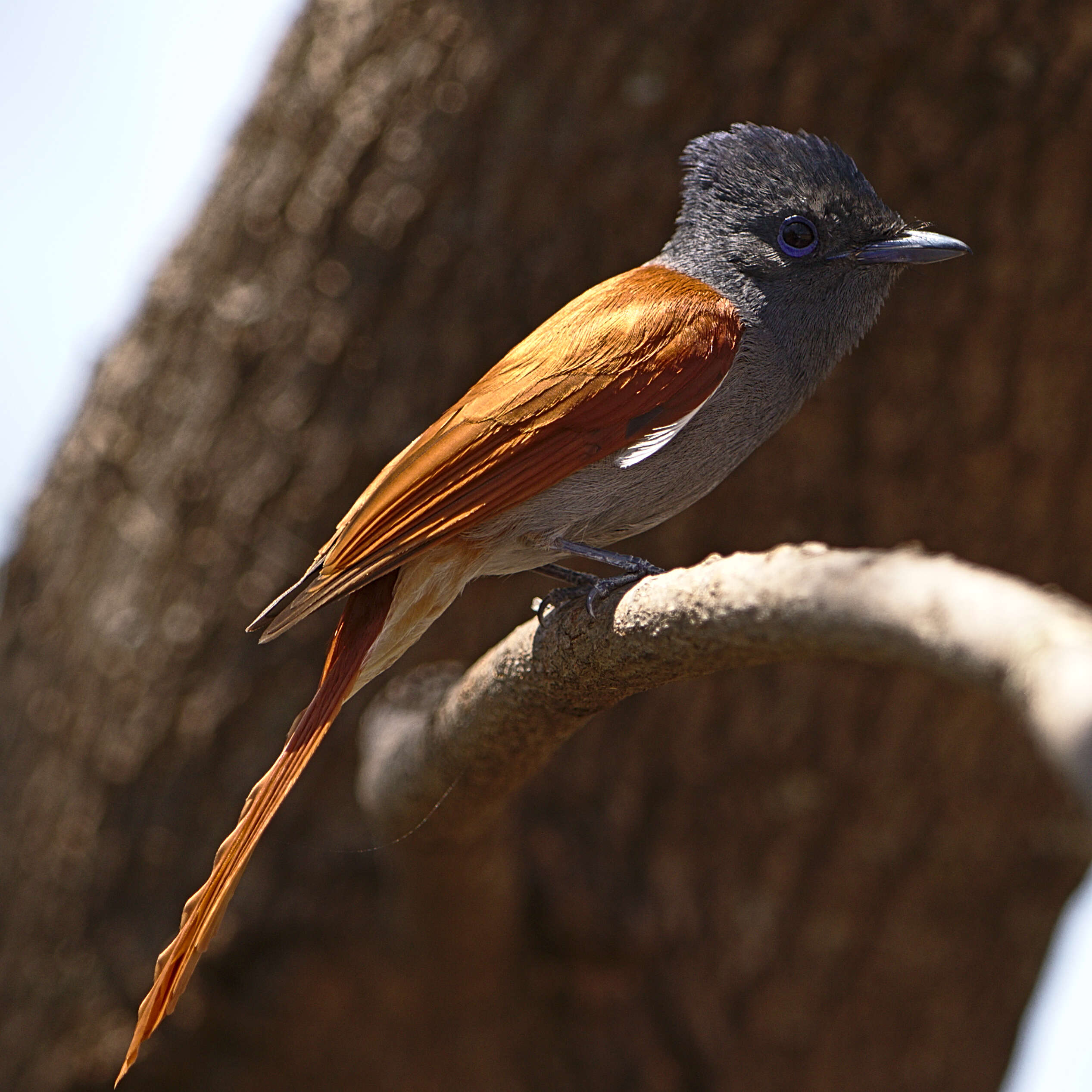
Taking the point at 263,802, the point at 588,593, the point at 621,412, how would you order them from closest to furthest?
the point at 263,802
the point at 588,593
the point at 621,412

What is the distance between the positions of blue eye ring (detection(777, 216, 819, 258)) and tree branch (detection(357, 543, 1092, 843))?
3.71 feet

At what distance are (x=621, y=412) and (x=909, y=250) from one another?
845 mm

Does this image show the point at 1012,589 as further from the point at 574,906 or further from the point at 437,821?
the point at 574,906

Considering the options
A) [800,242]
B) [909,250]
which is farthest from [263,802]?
[909,250]

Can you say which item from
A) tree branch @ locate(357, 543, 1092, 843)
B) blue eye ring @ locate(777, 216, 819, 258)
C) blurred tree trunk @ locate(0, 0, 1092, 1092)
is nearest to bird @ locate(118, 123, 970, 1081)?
blue eye ring @ locate(777, 216, 819, 258)

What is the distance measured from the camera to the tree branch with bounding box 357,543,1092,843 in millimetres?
1290

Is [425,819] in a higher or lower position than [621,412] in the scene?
lower

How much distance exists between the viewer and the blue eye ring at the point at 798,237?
312cm

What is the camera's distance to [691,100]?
430 centimetres

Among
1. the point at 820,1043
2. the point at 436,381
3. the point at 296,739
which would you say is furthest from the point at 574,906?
the point at 296,739

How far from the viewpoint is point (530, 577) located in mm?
4695

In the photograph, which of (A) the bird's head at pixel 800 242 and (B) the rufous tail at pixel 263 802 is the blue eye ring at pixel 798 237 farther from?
(B) the rufous tail at pixel 263 802

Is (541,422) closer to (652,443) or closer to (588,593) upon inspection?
(652,443)

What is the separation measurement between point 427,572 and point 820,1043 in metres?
3.28
